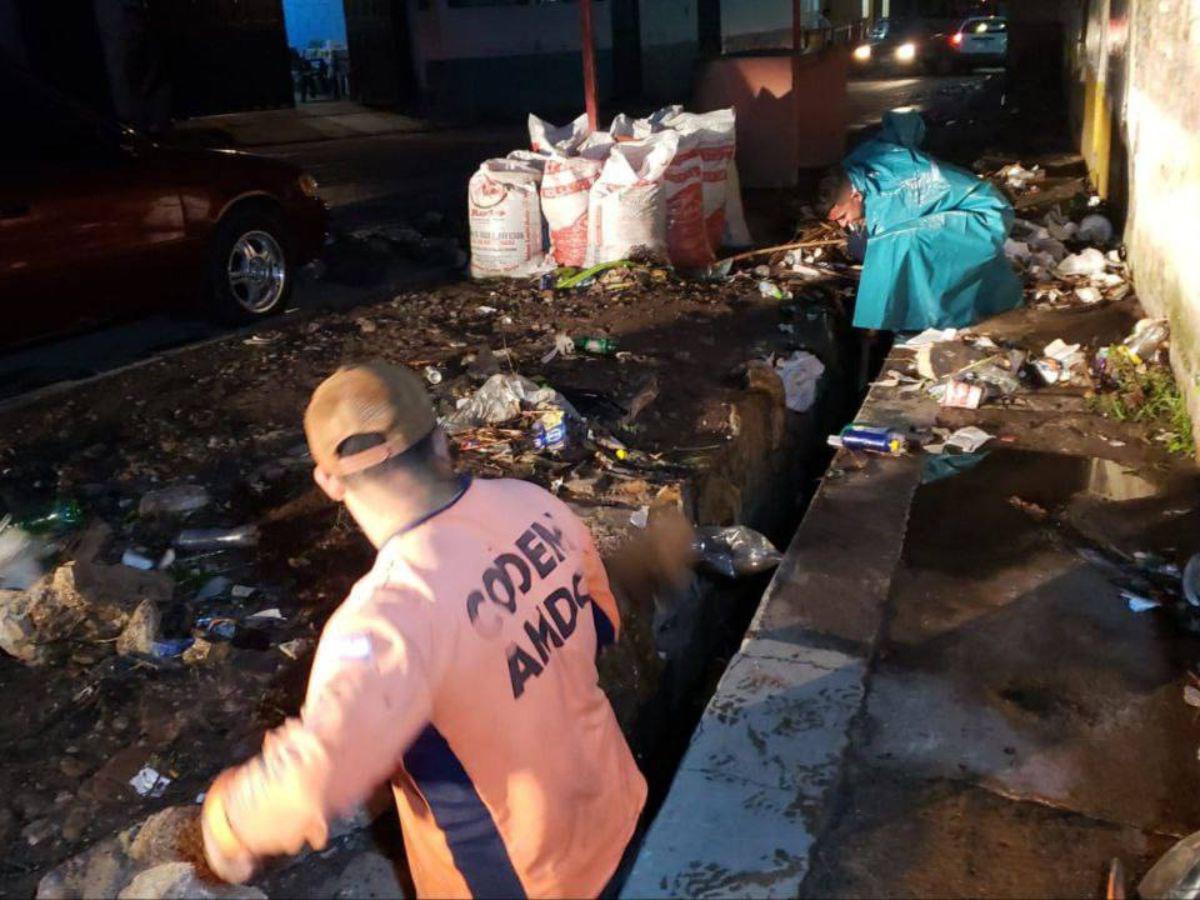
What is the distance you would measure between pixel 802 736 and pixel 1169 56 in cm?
585

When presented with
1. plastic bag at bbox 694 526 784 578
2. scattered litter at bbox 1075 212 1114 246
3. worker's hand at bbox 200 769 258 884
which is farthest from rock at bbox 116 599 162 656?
scattered litter at bbox 1075 212 1114 246

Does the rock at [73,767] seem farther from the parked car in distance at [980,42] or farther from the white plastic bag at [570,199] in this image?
the parked car in distance at [980,42]

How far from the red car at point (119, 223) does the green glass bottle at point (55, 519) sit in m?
2.10

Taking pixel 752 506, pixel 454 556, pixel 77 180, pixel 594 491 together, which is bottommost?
pixel 752 506

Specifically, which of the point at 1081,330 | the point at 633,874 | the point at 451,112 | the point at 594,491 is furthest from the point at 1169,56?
the point at 451,112

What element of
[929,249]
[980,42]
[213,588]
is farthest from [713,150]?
[980,42]

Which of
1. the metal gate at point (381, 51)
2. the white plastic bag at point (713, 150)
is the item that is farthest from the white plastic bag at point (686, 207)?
the metal gate at point (381, 51)

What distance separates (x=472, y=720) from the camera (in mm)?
1927

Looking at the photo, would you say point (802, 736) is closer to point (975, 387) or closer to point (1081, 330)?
point (975, 387)

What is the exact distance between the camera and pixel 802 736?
338 centimetres

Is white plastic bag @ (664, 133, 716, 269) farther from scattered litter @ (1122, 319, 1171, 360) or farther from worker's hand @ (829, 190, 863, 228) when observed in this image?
scattered litter @ (1122, 319, 1171, 360)

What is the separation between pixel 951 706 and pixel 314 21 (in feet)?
75.6

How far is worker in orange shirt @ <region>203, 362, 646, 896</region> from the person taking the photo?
1743 mm

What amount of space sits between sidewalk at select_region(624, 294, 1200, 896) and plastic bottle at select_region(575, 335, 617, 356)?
6.22ft
